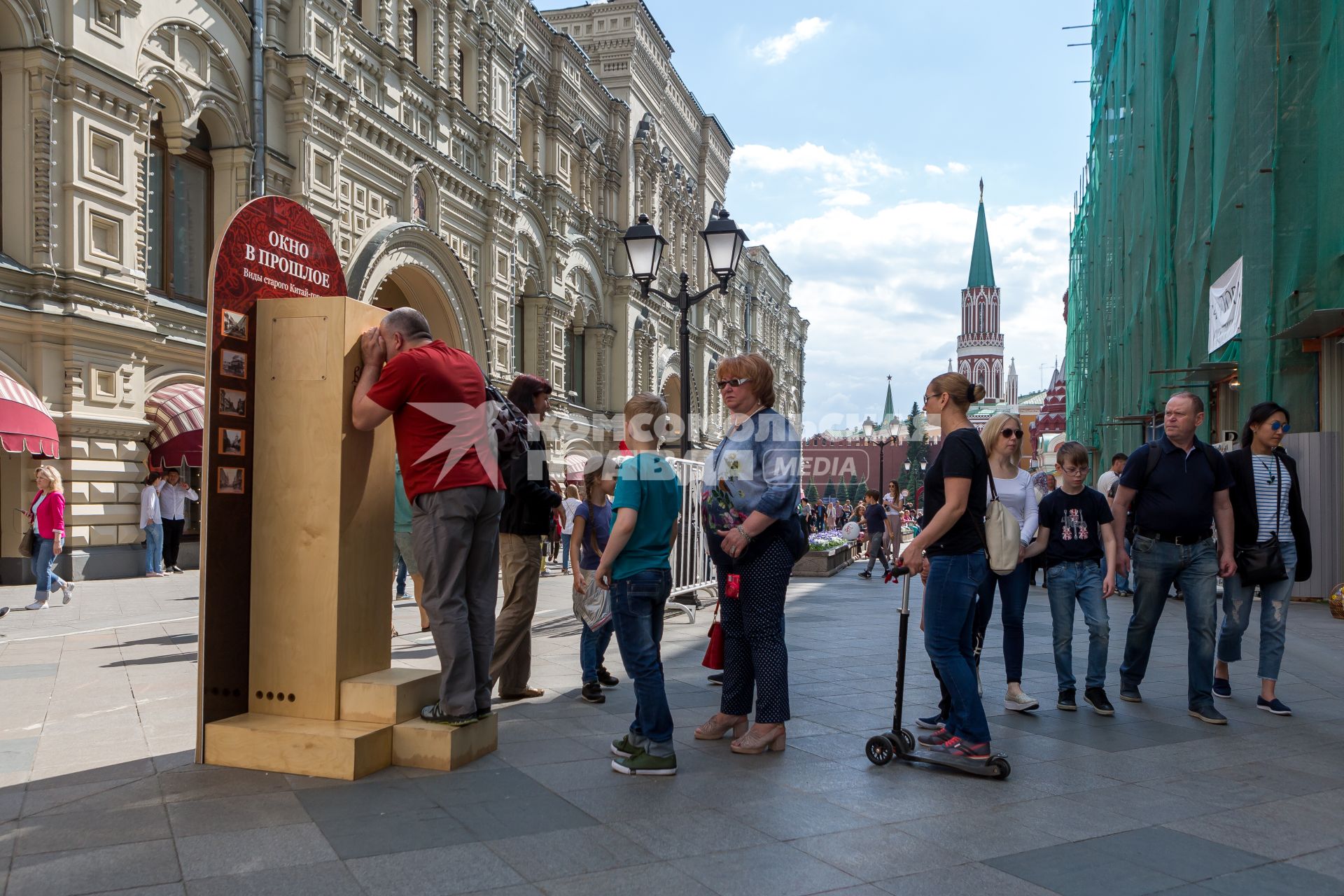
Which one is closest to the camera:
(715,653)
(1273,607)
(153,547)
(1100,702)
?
(715,653)

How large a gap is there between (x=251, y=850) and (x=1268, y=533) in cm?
558

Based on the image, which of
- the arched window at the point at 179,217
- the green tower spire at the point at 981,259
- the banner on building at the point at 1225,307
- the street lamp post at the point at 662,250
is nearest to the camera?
the street lamp post at the point at 662,250

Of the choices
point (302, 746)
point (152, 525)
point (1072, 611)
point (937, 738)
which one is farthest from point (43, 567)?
point (1072, 611)

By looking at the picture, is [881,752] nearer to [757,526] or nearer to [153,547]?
[757,526]

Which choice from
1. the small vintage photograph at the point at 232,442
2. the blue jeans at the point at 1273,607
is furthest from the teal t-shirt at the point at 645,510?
the blue jeans at the point at 1273,607

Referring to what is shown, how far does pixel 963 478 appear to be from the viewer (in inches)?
185

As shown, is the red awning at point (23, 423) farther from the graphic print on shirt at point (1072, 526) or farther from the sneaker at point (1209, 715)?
the sneaker at point (1209, 715)

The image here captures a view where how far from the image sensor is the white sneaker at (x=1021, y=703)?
6141 millimetres

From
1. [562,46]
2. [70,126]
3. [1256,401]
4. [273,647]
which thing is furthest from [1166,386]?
[562,46]

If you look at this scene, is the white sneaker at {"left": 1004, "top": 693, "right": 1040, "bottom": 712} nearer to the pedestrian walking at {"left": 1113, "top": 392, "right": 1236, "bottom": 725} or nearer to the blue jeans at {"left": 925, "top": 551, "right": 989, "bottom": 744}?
the pedestrian walking at {"left": 1113, "top": 392, "right": 1236, "bottom": 725}

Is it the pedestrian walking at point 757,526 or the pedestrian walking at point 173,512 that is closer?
the pedestrian walking at point 757,526

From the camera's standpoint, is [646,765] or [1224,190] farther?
[1224,190]

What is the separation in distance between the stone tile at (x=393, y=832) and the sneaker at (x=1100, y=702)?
389 centimetres

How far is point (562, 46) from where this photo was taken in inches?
1190
